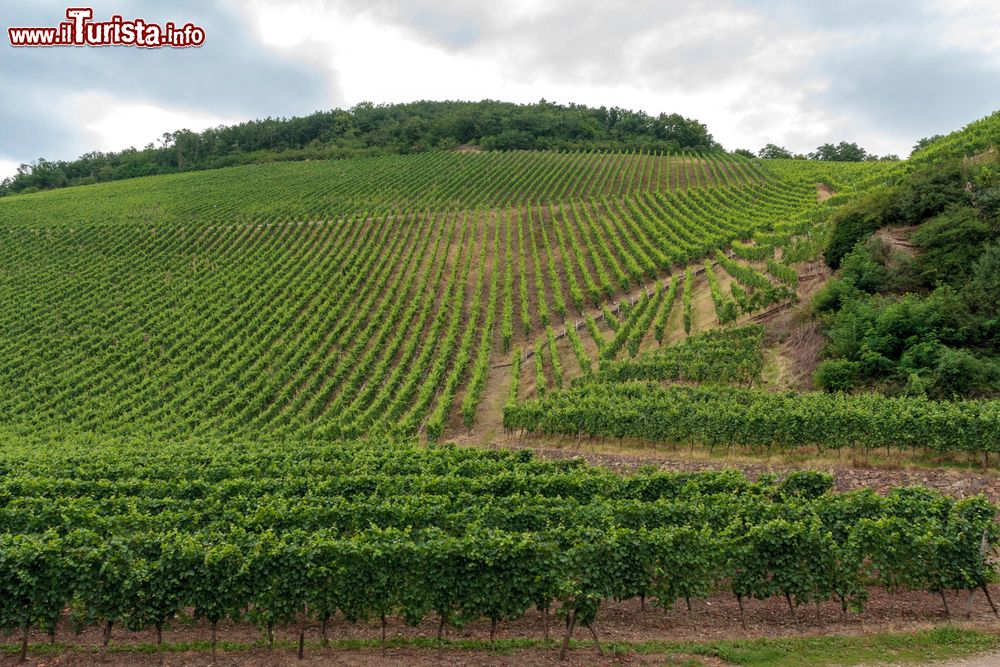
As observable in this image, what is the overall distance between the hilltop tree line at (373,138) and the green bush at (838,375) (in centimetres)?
7956

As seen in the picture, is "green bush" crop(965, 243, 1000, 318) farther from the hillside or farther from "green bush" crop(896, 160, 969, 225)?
"green bush" crop(896, 160, 969, 225)

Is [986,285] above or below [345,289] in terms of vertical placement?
below

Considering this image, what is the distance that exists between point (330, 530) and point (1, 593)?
5.63 meters

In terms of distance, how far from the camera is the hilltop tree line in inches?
3999

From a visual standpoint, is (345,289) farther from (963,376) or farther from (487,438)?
(963,376)

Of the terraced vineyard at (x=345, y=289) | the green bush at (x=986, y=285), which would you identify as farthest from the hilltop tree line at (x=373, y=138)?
the green bush at (x=986, y=285)

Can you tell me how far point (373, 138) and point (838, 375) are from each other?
340 ft

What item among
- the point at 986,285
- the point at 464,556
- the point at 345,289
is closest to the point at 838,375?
the point at 986,285

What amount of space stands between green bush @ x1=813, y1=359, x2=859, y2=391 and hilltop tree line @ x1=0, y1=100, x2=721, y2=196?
79.6 meters

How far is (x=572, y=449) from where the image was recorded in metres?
22.8

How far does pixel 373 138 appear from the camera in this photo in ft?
367

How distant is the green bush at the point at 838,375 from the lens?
2203cm

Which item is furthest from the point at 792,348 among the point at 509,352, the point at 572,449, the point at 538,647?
the point at 538,647

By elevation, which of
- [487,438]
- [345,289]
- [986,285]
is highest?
[345,289]
